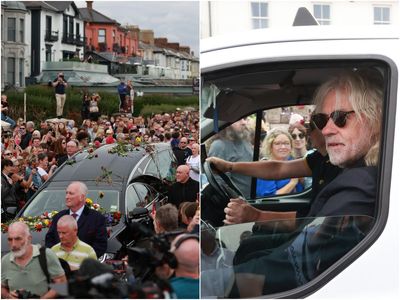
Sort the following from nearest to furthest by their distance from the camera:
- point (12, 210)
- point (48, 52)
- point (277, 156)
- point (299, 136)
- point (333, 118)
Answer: point (12, 210)
point (48, 52)
point (333, 118)
point (299, 136)
point (277, 156)

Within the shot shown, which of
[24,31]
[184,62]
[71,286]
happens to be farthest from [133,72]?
[71,286]

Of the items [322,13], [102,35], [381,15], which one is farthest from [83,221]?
[381,15]

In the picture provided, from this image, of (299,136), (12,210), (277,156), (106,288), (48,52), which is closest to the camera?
(106,288)

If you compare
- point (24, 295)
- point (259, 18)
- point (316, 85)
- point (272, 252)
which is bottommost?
point (24, 295)

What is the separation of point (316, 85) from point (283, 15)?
0.95 feet

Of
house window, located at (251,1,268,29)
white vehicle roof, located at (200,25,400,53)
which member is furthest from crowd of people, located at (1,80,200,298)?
house window, located at (251,1,268,29)

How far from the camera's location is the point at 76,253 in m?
2.72

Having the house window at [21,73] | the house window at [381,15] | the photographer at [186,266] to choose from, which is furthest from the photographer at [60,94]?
the house window at [381,15]

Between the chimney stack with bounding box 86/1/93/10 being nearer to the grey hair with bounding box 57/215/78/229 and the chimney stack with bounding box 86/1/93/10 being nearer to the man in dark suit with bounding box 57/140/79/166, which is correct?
the man in dark suit with bounding box 57/140/79/166

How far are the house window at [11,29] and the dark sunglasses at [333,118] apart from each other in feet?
3.54

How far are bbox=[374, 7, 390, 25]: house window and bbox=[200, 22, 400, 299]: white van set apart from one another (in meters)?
0.03

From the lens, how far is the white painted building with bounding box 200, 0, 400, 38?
9.21 feet

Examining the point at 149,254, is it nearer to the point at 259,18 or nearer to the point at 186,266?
the point at 186,266

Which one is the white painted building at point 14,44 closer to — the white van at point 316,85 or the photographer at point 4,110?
the photographer at point 4,110
